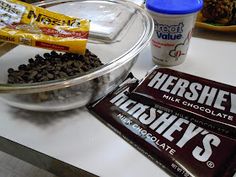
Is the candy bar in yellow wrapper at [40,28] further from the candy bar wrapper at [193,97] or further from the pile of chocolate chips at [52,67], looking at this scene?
the candy bar wrapper at [193,97]

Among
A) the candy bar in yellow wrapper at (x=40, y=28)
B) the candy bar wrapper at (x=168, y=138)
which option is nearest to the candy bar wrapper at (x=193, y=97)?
the candy bar wrapper at (x=168, y=138)

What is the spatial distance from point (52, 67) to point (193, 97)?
0.22m

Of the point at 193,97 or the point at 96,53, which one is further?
the point at 96,53

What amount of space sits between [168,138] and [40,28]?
26 cm

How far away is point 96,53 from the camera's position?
0.54 meters

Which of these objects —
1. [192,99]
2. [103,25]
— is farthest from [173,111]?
[103,25]

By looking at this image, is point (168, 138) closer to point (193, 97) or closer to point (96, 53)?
point (193, 97)

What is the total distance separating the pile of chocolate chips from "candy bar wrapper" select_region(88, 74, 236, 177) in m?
0.06

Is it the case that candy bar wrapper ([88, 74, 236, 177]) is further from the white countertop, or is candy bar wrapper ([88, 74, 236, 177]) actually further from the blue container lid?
the blue container lid

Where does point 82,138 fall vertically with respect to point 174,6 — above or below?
below

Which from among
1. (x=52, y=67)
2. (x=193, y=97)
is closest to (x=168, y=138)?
(x=193, y=97)

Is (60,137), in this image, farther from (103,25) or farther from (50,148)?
(103,25)

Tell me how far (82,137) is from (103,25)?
0.29 meters

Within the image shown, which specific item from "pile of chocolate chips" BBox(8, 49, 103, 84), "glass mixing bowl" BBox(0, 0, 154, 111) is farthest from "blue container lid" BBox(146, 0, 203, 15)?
"pile of chocolate chips" BBox(8, 49, 103, 84)
